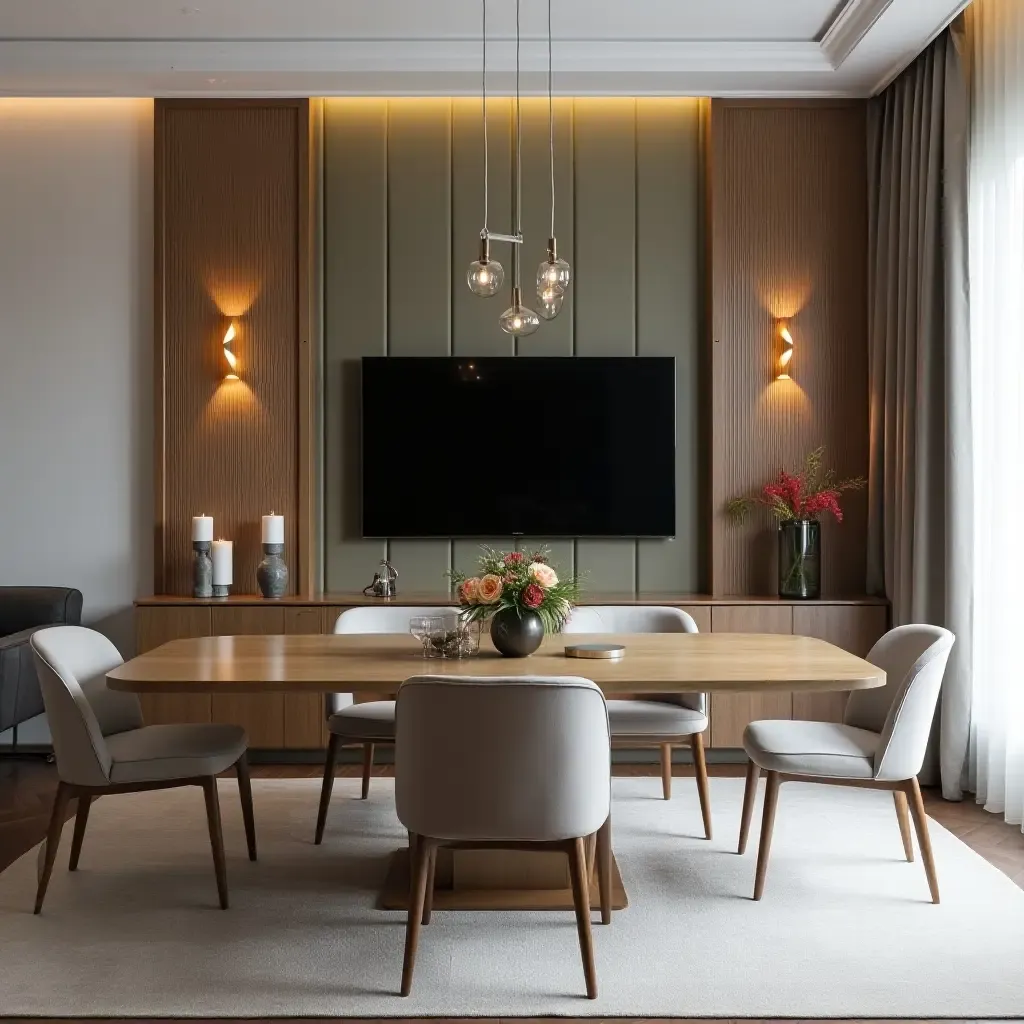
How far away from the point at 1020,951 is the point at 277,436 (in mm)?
3791

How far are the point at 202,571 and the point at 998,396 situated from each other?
3.50 m

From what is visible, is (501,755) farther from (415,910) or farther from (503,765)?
(415,910)

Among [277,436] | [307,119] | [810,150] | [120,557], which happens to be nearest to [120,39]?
[307,119]

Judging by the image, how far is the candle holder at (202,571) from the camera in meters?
5.12

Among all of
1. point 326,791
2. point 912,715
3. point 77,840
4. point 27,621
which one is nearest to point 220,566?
point 27,621

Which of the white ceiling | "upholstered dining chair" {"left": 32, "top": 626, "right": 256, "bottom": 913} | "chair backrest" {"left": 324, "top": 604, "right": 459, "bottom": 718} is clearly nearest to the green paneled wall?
the white ceiling

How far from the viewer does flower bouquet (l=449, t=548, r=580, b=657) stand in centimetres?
320

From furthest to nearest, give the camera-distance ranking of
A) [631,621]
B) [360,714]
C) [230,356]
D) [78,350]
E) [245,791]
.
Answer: [78,350] < [230,356] < [631,621] < [360,714] < [245,791]

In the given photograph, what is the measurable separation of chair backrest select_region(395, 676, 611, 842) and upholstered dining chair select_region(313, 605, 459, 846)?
0.83 metres

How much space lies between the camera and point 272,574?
201 inches

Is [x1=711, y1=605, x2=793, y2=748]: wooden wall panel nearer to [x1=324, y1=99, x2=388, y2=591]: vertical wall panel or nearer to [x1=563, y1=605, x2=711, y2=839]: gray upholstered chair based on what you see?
[x1=563, y1=605, x2=711, y2=839]: gray upholstered chair

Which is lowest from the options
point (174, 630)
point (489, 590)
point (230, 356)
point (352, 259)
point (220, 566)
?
point (174, 630)

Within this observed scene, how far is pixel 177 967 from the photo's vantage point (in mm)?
2797

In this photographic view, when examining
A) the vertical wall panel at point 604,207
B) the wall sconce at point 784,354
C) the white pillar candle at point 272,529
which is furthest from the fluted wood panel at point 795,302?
the white pillar candle at point 272,529
